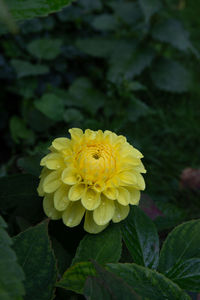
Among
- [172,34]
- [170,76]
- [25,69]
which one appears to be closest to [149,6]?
[172,34]

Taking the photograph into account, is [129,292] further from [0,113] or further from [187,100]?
[187,100]

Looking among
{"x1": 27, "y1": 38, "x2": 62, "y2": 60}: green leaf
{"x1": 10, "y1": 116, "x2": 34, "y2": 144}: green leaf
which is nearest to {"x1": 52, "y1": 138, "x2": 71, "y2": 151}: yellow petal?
{"x1": 10, "y1": 116, "x2": 34, "y2": 144}: green leaf

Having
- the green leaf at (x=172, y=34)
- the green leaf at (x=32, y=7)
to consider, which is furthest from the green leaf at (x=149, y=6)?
the green leaf at (x=32, y=7)

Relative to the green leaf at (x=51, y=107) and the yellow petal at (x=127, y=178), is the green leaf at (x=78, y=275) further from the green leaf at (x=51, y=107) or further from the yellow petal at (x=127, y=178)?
the green leaf at (x=51, y=107)

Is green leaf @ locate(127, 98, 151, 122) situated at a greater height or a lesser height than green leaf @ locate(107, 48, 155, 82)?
lesser

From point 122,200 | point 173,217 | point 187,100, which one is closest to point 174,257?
point 122,200

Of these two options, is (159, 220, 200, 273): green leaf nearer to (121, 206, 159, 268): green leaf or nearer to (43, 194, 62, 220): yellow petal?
(121, 206, 159, 268): green leaf

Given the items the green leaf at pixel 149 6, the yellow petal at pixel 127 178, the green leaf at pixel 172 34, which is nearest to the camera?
the yellow petal at pixel 127 178
